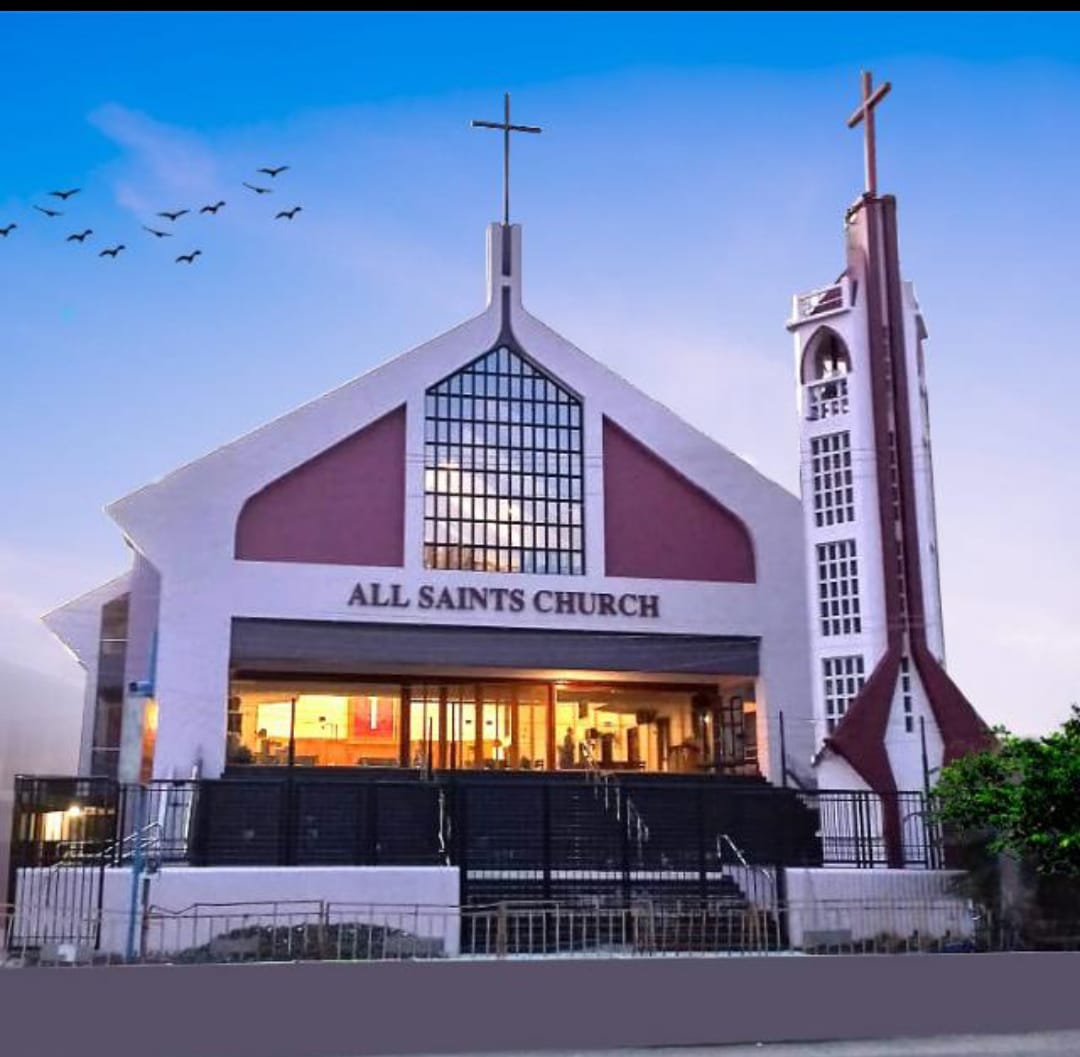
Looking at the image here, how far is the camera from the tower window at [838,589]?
29.1 metres

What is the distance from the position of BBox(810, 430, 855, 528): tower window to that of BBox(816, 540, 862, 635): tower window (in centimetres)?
60

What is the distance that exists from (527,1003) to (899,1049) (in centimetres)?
441

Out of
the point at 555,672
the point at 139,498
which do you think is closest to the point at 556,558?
the point at 555,672

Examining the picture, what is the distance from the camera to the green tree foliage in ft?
72.5

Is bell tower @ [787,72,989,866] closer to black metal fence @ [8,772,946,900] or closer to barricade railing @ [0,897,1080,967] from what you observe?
black metal fence @ [8,772,946,900]

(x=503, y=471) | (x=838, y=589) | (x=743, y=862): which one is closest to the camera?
(x=743, y=862)

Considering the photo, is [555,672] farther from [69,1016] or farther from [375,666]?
[69,1016]

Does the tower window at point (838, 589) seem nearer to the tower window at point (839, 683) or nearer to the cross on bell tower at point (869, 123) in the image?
the tower window at point (839, 683)

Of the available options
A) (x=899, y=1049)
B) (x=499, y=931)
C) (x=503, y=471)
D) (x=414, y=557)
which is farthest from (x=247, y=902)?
(x=503, y=471)

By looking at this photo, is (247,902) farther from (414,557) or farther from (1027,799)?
(1027,799)

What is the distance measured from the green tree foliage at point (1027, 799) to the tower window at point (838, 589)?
542cm

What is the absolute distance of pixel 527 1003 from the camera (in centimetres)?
1582

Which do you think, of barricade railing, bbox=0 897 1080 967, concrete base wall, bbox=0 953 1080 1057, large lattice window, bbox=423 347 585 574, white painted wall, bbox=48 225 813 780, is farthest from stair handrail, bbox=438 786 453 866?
concrete base wall, bbox=0 953 1080 1057

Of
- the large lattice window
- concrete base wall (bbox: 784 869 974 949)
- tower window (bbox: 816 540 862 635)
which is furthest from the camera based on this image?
the large lattice window
